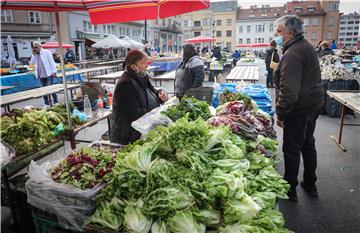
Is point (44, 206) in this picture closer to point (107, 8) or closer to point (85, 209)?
point (85, 209)

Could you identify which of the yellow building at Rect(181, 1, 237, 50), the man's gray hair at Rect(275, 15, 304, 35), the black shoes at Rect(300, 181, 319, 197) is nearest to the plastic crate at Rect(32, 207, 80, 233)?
the man's gray hair at Rect(275, 15, 304, 35)

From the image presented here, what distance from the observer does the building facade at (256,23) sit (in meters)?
64.1

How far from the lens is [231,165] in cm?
198

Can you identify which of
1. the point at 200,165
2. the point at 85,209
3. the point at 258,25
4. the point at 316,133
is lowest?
the point at 316,133

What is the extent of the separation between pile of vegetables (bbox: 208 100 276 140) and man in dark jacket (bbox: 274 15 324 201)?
253 millimetres

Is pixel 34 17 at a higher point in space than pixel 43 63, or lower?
higher

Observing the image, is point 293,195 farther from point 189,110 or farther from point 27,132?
point 27,132

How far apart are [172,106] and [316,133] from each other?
4472 mm

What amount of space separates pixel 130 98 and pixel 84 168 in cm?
129

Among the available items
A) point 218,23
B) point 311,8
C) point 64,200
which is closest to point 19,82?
point 64,200

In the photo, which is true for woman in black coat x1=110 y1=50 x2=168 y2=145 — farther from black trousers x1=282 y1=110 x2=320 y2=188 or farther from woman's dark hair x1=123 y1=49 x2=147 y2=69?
black trousers x1=282 y1=110 x2=320 y2=188

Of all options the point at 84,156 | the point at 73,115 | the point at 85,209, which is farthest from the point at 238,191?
the point at 73,115

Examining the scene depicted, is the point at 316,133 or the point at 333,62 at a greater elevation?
the point at 333,62

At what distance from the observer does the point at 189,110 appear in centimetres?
316
